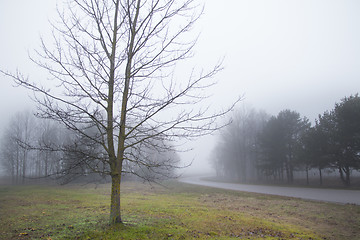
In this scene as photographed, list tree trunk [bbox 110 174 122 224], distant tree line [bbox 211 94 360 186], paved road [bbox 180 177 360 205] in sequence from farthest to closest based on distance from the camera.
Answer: distant tree line [bbox 211 94 360 186] < paved road [bbox 180 177 360 205] < tree trunk [bbox 110 174 122 224]

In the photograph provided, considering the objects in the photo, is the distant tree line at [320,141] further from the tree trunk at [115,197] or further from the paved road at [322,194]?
the tree trunk at [115,197]

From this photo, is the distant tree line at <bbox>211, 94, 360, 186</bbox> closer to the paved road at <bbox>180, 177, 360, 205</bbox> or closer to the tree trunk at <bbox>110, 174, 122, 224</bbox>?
the paved road at <bbox>180, 177, 360, 205</bbox>

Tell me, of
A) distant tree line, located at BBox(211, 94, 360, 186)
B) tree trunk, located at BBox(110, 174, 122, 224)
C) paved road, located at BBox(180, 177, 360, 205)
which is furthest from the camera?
distant tree line, located at BBox(211, 94, 360, 186)

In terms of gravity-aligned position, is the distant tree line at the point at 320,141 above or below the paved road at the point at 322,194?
above

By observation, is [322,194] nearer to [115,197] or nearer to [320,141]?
[320,141]

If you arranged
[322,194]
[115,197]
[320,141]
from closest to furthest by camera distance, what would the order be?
[115,197] < [322,194] < [320,141]

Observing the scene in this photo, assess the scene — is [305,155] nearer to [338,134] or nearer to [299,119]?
[338,134]

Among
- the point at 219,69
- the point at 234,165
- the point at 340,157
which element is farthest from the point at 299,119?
the point at 219,69

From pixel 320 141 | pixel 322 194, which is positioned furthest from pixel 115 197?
pixel 320 141

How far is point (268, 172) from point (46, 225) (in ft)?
122

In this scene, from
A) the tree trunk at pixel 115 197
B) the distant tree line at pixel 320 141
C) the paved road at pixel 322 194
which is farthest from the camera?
the distant tree line at pixel 320 141

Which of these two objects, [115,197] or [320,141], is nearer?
[115,197]

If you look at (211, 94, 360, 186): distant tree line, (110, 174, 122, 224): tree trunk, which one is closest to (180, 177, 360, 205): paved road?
(211, 94, 360, 186): distant tree line

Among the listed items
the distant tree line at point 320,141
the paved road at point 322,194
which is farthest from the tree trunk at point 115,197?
the distant tree line at point 320,141
